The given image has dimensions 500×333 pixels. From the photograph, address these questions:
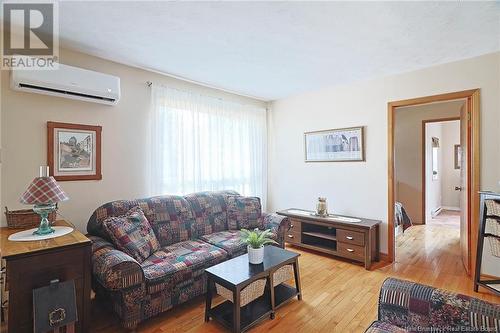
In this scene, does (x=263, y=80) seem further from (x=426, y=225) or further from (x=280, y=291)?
(x=426, y=225)

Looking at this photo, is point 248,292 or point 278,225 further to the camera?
point 278,225

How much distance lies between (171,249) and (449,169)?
24.8 feet

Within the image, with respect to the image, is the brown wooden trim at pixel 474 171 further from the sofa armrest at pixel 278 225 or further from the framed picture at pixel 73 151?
the framed picture at pixel 73 151

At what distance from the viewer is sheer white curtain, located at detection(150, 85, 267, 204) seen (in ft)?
10.5

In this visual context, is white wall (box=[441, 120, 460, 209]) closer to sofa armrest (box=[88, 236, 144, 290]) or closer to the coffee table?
Result: the coffee table

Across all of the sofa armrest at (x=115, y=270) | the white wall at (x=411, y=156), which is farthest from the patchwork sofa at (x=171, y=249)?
the white wall at (x=411, y=156)

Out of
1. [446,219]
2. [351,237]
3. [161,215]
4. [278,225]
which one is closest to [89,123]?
[161,215]

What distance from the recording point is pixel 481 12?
1924 millimetres

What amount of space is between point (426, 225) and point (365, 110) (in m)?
3.33

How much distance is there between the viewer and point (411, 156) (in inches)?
215

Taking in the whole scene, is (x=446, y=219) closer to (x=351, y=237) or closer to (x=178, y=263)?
(x=351, y=237)

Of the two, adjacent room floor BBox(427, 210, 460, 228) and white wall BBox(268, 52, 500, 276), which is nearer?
white wall BBox(268, 52, 500, 276)

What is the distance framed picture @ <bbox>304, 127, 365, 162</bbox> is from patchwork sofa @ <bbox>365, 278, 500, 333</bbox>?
2.36 m

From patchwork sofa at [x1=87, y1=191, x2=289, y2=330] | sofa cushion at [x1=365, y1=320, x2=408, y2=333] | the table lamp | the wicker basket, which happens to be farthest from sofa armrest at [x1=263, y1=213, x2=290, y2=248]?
the wicker basket
